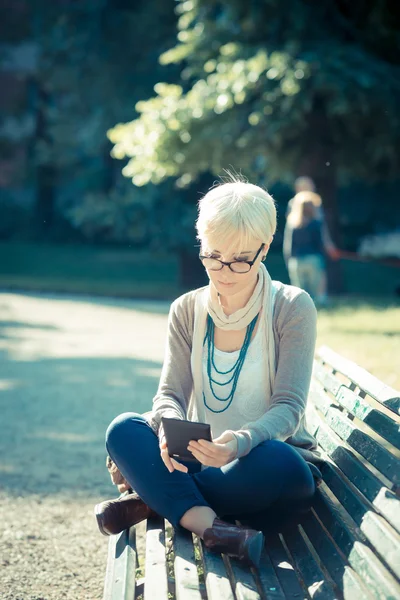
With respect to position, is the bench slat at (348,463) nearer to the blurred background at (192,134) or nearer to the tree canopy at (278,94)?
the blurred background at (192,134)

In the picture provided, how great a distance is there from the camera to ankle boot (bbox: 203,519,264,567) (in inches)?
123

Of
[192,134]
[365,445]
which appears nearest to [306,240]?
[192,134]

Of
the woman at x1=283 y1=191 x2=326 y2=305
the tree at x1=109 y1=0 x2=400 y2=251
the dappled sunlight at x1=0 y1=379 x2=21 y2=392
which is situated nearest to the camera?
the dappled sunlight at x1=0 y1=379 x2=21 y2=392

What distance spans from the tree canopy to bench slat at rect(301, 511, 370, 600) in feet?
Result: 46.9

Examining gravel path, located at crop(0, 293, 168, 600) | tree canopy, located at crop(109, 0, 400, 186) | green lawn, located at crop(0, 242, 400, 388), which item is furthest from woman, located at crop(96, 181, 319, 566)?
tree canopy, located at crop(109, 0, 400, 186)

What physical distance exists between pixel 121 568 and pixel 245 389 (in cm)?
82

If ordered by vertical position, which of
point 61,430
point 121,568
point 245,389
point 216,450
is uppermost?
point 245,389

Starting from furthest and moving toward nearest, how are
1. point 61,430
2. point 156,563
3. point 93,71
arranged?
point 93,71 → point 61,430 → point 156,563

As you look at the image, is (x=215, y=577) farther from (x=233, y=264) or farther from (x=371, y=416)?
(x=233, y=264)

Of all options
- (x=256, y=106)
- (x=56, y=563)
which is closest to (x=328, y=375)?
(x=56, y=563)

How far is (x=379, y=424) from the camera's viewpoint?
10.6 feet

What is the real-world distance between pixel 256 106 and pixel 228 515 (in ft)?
49.0

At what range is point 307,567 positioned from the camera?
3090 mm

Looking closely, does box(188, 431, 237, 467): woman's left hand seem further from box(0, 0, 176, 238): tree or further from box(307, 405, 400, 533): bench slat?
box(0, 0, 176, 238): tree
